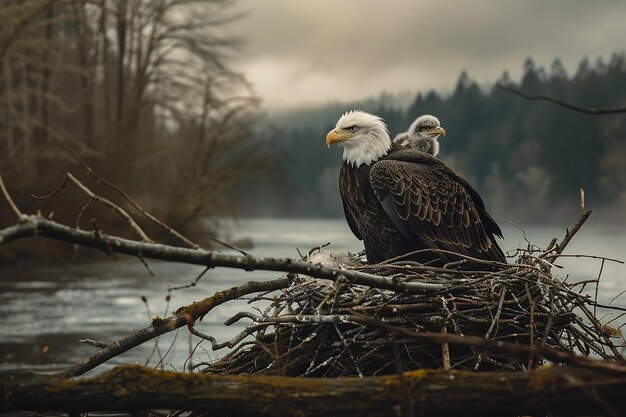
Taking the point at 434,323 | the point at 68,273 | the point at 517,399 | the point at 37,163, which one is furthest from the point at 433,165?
the point at 68,273

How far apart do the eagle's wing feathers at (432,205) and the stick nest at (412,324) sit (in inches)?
40.1

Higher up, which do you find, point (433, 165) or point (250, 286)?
point (433, 165)

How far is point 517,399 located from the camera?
2719 mm

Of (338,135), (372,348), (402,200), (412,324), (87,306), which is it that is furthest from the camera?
(87,306)

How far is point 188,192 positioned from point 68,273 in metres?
4.54

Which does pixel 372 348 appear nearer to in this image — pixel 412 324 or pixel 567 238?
pixel 412 324

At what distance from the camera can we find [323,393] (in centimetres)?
279

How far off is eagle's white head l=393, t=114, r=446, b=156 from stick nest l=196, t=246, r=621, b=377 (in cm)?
212

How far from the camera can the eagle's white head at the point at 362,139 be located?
19.0 feet

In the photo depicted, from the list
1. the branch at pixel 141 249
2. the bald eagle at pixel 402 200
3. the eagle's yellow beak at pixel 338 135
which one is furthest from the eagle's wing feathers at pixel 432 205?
the branch at pixel 141 249

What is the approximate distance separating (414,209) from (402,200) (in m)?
0.13

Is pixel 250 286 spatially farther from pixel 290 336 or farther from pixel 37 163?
pixel 37 163

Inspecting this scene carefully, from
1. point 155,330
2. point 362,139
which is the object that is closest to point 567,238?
point 362,139

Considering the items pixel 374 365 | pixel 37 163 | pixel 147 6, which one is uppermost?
pixel 147 6
